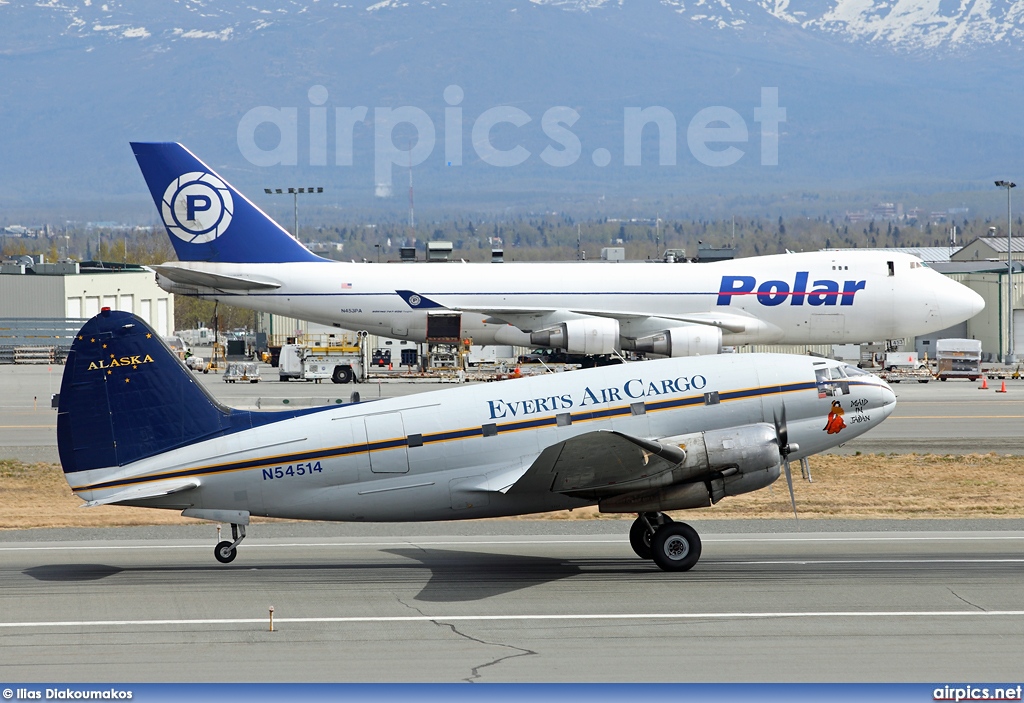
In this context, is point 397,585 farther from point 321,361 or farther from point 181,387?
point 321,361

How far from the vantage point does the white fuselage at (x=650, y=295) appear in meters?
51.7

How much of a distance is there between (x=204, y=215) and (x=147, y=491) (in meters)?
33.1

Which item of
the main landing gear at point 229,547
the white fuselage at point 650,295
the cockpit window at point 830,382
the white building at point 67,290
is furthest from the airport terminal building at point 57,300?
the cockpit window at point 830,382

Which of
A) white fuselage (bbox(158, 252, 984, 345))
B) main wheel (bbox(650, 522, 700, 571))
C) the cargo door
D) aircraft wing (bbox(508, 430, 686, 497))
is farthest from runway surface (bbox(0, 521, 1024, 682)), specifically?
white fuselage (bbox(158, 252, 984, 345))

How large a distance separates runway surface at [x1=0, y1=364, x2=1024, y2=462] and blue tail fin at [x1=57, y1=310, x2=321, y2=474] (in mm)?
17910

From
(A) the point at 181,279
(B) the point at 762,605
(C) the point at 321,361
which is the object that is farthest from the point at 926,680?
(C) the point at 321,361

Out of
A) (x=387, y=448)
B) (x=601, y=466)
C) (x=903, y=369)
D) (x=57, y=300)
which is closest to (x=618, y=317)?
(x=903, y=369)

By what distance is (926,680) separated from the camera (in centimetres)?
1488

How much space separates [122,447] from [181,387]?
1.44 metres

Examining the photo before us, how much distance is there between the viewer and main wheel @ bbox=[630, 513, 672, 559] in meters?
21.9

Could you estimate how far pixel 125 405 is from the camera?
21031 millimetres

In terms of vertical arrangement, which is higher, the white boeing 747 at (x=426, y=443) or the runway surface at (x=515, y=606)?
the white boeing 747 at (x=426, y=443)

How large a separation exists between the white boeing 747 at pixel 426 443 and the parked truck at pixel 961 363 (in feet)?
147

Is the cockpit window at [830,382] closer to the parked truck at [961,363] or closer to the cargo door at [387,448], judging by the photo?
the cargo door at [387,448]
